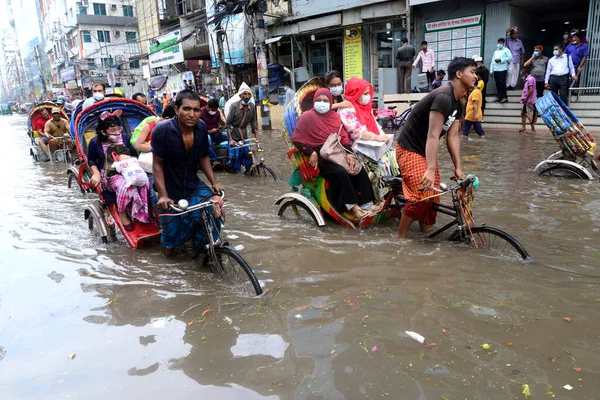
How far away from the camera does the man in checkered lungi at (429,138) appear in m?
3.71

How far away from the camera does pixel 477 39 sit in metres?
13.4

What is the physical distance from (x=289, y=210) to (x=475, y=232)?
2.71 m

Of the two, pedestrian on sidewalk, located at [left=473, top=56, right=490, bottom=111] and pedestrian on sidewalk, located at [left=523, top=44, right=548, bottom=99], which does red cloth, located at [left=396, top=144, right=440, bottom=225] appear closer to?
pedestrian on sidewalk, located at [left=473, top=56, right=490, bottom=111]

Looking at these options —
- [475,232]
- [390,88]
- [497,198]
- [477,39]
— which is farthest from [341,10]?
[475,232]

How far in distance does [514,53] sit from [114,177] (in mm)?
11852

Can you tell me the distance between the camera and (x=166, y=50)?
28.3 metres

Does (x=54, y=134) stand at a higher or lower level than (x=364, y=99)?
lower

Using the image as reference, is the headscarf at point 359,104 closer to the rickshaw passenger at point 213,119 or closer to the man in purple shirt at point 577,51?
the rickshaw passenger at point 213,119

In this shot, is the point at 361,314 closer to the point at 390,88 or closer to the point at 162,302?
the point at 162,302

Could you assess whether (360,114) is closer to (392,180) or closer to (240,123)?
(392,180)

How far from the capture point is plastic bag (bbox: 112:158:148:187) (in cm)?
464

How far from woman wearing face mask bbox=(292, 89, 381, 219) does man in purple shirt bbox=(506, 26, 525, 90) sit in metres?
9.70

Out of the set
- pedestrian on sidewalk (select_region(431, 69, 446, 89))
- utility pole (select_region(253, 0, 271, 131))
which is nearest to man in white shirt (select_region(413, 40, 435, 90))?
pedestrian on sidewalk (select_region(431, 69, 446, 89))

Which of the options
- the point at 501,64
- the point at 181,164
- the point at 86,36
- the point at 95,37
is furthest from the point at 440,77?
the point at 86,36
